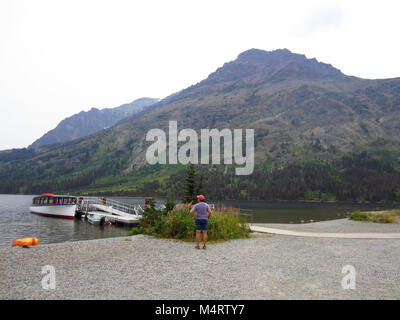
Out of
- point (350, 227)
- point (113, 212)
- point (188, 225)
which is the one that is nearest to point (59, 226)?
point (113, 212)

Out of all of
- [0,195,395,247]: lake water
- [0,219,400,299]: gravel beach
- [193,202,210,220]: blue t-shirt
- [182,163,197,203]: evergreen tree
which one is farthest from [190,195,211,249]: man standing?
[182,163,197,203]: evergreen tree

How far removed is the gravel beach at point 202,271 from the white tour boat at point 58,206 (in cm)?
4534

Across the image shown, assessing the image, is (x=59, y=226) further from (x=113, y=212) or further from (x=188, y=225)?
(x=188, y=225)

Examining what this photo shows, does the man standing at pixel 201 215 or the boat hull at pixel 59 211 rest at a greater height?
the man standing at pixel 201 215

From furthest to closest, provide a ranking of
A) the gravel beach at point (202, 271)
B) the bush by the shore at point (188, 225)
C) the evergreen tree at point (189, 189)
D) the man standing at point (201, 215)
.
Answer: the evergreen tree at point (189, 189), the bush by the shore at point (188, 225), the man standing at point (201, 215), the gravel beach at point (202, 271)

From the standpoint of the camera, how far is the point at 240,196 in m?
166

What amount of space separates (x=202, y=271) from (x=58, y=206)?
56001mm

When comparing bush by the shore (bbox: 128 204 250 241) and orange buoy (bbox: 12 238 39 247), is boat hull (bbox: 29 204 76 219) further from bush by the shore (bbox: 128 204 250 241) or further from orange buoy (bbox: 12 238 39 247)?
Result: orange buoy (bbox: 12 238 39 247)

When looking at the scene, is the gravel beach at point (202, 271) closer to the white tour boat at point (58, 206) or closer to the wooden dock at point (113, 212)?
the wooden dock at point (113, 212)

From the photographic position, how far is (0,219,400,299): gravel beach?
750 cm

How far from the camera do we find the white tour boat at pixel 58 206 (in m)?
55.6

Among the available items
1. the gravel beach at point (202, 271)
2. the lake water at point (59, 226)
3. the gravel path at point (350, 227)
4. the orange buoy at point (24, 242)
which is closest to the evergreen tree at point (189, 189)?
the lake water at point (59, 226)

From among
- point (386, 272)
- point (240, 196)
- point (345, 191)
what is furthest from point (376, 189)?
point (386, 272)
